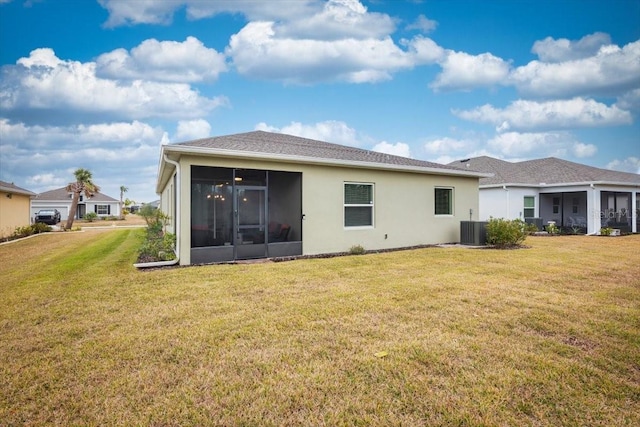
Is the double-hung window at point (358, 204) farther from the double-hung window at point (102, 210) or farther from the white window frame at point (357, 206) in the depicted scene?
the double-hung window at point (102, 210)

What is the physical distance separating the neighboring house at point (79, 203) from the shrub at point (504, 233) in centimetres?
4235

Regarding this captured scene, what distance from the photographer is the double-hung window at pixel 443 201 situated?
44.8 ft

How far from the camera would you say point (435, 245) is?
43.2ft

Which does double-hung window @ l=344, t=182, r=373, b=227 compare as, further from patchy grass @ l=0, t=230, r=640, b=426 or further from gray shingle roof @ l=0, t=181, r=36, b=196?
gray shingle roof @ l=0, t=181, r=36, b=196

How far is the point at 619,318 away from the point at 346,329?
12.5ft

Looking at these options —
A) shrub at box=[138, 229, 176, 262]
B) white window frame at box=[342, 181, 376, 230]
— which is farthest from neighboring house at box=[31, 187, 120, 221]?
white window frame at box=[342, 181, 376, 230]

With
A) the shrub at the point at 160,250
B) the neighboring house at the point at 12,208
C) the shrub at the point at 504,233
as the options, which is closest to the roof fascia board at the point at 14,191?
the neighboring house at the point at 12,208

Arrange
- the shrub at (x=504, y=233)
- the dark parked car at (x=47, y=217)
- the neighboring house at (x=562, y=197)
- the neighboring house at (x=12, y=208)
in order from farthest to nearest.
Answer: the dark parked car at (x=47, y=217), the neighboring house at (x=12, y=208), the neighboring house at (x=562, y=197), the shrub at (x=504, y=233)

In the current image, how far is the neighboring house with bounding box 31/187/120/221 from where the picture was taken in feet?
134

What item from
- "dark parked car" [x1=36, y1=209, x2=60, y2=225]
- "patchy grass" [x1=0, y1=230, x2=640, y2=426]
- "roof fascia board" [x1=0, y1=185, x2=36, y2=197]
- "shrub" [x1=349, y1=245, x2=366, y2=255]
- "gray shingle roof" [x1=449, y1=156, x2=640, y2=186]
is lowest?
"patchy grass" [x1=0, y1=230, x2=640, y2=426]

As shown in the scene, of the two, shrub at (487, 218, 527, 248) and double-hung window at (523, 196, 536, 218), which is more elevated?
double-hung window at (523, 196, 536, 218)

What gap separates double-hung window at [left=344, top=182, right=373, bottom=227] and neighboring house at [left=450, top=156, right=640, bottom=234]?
1020cm

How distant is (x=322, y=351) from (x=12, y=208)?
25662 millimetres

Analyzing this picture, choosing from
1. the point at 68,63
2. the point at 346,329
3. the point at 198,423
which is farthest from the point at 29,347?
the point at 68,63
